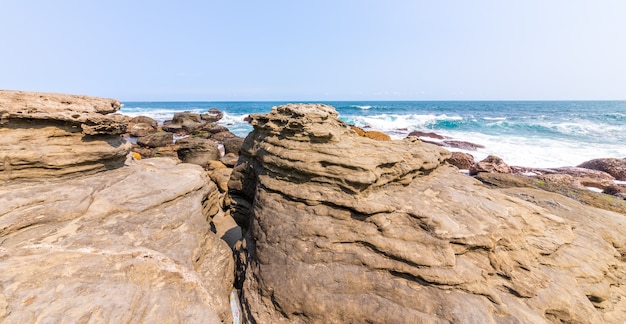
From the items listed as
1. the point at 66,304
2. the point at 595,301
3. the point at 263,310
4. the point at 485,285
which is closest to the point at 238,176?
the point at 263,310

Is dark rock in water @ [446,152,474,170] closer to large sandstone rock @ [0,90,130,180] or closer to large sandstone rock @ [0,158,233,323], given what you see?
large sandstone rock @ [0,158,233,323]

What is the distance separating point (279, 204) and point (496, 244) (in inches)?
123

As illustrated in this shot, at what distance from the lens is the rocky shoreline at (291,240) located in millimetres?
3012

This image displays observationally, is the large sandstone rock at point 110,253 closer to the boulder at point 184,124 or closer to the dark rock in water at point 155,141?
the dark rock in water at point 155,141

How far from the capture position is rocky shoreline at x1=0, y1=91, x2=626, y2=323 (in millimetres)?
3012

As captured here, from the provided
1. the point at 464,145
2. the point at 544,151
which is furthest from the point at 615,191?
the point at 464,145

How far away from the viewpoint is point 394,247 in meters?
3.43

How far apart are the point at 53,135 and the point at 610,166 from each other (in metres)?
21.5

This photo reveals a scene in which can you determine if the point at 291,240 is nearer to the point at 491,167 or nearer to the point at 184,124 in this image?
the point at 491,167

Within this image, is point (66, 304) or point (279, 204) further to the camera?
point (279, 204)

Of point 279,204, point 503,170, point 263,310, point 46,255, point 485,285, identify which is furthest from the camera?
point 503,170

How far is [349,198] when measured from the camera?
3.74 metres

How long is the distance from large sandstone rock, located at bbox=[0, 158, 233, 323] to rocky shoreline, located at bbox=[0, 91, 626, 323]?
0.06 ft

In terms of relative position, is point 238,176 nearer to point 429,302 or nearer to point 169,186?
point 169,186
